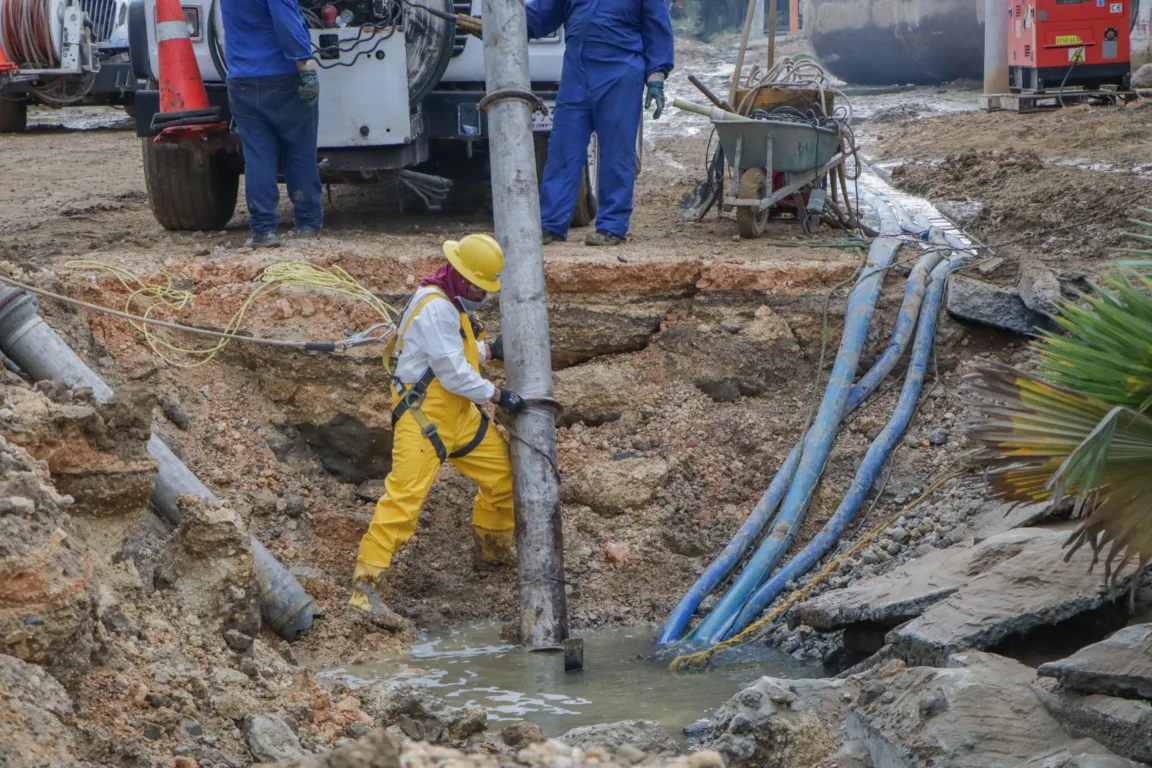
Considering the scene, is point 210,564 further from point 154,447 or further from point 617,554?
point 617,554

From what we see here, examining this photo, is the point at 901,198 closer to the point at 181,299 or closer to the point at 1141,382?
the point at 181,299

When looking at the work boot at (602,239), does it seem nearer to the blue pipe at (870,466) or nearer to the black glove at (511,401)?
the blue pipe at (870,466)

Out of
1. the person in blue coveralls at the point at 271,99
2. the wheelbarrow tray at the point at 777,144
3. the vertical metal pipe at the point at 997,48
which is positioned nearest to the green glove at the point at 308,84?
the person in blue coveralls at the point at 271,99

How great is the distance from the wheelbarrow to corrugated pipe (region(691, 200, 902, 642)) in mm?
858

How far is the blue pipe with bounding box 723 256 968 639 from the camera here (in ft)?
18.9

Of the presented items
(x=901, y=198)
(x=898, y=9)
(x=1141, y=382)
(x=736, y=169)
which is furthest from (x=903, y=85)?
(x=1141, y=382)

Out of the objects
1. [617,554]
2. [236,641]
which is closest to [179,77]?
[617,554]

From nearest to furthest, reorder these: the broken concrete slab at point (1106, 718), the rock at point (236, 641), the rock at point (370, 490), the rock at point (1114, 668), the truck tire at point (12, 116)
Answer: the broken concrete slab at point (1106, 718) < the rock at point (1114, 668) < the rock at point (236, 641) < the rock at point (370, 490) < the truck tire at point (12, 116)

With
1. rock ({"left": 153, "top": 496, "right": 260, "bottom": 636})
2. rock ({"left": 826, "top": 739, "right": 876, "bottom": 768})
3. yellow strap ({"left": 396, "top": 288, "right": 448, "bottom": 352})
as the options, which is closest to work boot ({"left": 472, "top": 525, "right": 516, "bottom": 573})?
yellow strap ({"left": 396, "top": 288, "right": 448, "bottom": 352})

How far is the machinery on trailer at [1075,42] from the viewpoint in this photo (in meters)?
15.5

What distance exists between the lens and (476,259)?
18.7 feet

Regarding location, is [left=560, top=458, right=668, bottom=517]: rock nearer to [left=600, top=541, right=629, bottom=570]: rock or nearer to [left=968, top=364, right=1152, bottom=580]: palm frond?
[left=600, top=541, right=629, bottom=570]: rock

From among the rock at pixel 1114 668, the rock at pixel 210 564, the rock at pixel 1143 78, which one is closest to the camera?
the rock at pixel 1114 668

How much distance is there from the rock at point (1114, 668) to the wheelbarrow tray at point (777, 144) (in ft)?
16.1
